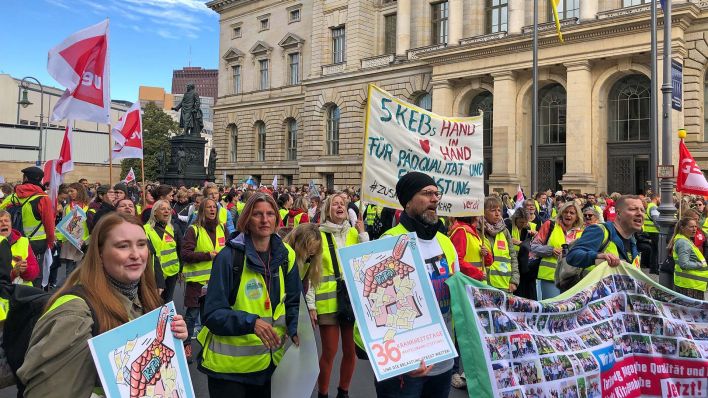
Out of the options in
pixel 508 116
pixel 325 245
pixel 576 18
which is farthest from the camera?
pixel 508 116

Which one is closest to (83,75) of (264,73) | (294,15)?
(294,15)

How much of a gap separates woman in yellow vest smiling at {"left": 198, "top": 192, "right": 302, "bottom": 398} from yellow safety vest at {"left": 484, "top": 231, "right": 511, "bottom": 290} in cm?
371

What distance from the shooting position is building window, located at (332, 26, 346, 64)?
128 feet

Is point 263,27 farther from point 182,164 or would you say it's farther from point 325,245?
point 325,245

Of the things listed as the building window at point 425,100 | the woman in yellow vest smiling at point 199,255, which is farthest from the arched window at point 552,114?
the woman in yellow vest smiling at point 199,255

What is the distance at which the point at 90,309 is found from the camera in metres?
2.19

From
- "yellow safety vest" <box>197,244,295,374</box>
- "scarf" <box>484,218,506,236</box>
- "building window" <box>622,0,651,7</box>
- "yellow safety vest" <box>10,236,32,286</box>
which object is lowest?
"yellow safety vest" <box>197,244,295,374</box>

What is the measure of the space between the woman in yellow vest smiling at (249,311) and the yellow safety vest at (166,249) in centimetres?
340

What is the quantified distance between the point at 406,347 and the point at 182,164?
2581 centimetres

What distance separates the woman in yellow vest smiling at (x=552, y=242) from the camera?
23.9 feet

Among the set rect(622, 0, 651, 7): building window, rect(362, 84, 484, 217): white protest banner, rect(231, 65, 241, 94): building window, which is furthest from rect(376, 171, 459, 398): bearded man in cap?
rect(231, 65, 241, 94): building window

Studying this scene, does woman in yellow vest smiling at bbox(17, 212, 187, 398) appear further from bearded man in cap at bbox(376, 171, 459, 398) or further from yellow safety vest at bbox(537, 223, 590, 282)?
yellow safety vest at bbox(537, 223, 590, 282)

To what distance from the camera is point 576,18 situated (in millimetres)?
26250

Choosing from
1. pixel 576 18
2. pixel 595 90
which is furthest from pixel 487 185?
pixel 576 18
